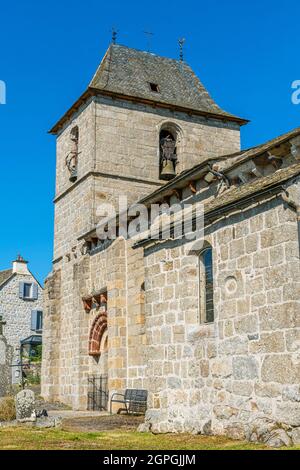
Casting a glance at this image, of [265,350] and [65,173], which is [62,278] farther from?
[265,350]

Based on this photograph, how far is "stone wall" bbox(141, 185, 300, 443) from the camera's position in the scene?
7910 mm

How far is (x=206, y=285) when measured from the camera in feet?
33.1

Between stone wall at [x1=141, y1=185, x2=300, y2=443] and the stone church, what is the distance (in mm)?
22

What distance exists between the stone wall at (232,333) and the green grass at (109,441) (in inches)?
13.8

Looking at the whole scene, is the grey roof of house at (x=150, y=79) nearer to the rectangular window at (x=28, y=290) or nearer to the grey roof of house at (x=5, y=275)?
the grey roof of house at (x=5, y=275)

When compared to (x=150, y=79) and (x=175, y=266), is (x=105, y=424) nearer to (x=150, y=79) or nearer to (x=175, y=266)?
(x=175, y=266)

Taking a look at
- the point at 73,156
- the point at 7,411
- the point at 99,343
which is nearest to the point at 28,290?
the point at 73,156

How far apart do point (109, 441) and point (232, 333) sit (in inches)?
96.5

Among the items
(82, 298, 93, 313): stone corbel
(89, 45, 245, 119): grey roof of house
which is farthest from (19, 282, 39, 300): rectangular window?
(82, 298, 93, 313): stone corbel

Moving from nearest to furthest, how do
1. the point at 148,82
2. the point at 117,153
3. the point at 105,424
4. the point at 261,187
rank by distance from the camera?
the point at 261,187, the point at 105,424, the point at 117,153, the point at 148,82

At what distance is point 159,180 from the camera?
20.9 meters

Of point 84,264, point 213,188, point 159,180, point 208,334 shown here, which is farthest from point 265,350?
point 159,180

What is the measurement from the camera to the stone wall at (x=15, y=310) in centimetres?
3328
